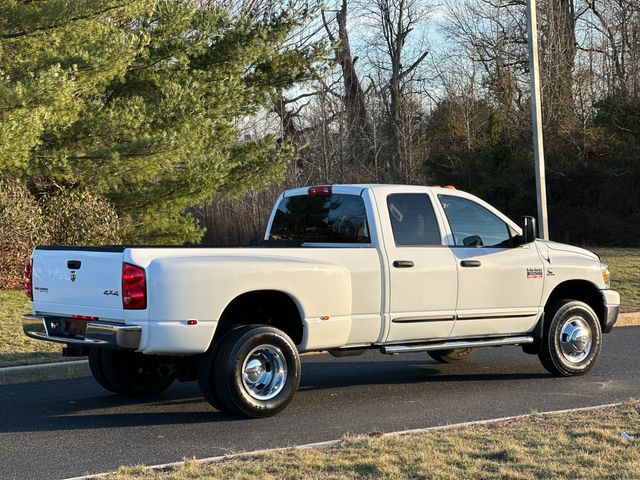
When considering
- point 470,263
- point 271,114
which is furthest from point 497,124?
point 470,263

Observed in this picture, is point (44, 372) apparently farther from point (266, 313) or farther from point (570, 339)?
point (570, 339)

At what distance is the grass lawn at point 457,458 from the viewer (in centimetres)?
593

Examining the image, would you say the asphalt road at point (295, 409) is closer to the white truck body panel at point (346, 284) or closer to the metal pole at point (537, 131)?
the white truck body panel at point (346, 284)

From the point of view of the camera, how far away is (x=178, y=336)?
7.85 meters

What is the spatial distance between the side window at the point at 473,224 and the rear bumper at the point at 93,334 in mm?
3528

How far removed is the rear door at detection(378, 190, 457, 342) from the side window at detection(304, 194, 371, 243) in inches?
8.7

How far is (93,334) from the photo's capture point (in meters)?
7.99

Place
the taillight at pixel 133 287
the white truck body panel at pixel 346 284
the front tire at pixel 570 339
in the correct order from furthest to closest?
the front tire at pixel 570 339
the white truck body panel at pixel 346 284
the taillight at pixel 133 287

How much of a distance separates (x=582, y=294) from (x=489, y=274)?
1675 mm

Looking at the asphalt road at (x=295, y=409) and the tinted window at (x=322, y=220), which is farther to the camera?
the tinted window at (x=322, y=220)

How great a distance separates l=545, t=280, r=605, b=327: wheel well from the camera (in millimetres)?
10617

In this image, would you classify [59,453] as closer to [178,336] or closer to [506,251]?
[178,336]

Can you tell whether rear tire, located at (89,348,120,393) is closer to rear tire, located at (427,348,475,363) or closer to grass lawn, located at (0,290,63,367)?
grass lawn, located at (0,290,63,367)

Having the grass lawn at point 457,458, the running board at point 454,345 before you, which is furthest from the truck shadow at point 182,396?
the grass lawn at point 457,458
